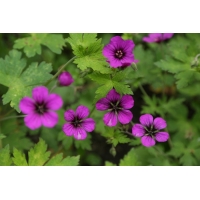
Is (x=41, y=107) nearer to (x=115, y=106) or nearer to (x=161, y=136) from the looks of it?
(x=115, y=106)

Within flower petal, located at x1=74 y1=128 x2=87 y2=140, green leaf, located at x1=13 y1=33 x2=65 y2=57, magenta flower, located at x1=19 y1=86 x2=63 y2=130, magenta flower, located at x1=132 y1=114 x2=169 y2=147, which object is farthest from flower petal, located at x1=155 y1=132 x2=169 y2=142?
green leaf, located at x1=13 y1=33 x2=65 y2=57

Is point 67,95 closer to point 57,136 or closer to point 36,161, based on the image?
point 57,136

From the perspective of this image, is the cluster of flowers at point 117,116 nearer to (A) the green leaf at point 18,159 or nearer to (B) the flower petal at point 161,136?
(B) the flower petal at point 161,136

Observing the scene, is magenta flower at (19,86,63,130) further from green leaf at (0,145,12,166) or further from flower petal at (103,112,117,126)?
green leaf at (0,145,12,166)

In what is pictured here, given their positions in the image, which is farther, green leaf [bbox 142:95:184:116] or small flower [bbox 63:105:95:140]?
green leaf [bbox 142:95:184:116]

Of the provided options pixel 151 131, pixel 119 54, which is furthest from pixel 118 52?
pixel 151 131
